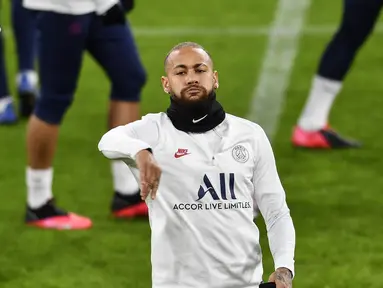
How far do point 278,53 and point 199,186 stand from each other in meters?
5.63

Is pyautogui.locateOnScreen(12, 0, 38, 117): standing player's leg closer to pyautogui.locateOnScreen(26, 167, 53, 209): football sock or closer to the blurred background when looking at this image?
the blurred background

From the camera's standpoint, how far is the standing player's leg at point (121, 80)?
5.44m

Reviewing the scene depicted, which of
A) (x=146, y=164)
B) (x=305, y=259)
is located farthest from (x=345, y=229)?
(x=146, y=164)

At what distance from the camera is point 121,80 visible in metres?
5.53

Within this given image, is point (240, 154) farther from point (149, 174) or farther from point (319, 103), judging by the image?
point (319, 103)

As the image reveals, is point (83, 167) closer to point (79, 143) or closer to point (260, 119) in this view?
point (79, 143)

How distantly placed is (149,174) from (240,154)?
37 cm

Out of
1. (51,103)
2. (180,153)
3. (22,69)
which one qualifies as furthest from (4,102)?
(180,153)

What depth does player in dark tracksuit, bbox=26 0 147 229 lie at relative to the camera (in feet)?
17.5

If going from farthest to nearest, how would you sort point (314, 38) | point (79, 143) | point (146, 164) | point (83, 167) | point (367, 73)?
point (314, 38) < point (367, 73) < point (79, 143) < point (83, 167) < point (146, 164)

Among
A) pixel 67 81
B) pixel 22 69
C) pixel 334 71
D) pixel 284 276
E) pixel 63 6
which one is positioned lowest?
pixel 22 69

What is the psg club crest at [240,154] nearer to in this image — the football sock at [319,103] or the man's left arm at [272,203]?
the man's left arm at [272,203]

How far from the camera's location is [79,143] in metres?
7.19

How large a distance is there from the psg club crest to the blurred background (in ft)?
4.60
